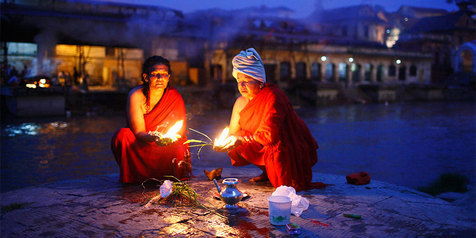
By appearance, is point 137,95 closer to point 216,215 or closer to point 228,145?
point 228,145

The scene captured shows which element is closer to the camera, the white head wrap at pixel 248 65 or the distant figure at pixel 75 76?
the white head wrap at pixel 248 65

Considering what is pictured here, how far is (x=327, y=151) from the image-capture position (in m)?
9.71

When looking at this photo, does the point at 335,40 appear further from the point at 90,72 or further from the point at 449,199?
the point at 449,199

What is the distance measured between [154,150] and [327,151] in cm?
593

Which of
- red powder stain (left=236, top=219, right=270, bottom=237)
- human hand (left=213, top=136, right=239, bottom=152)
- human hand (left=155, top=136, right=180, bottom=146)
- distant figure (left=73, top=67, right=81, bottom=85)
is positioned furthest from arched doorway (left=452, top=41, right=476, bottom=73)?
red powder stain (left=236, top=219, right=270, bottom=237)

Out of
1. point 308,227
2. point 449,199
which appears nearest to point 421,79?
point 449,199


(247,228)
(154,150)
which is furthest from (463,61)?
(247,228)

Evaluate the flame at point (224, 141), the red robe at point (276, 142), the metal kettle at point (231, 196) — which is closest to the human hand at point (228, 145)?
the flame at point (224, 141)

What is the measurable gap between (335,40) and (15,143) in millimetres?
34670

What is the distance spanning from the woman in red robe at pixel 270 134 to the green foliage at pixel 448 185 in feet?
7.91

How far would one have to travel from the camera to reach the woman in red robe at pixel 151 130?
473 cm

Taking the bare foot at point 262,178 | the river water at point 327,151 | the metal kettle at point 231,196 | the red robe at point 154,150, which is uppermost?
the red robe at point 154,150

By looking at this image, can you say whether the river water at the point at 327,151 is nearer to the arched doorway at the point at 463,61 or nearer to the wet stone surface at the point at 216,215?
the wet stone surface at the point at 216,215

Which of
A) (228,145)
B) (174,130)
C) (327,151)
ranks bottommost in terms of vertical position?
(327,151)
